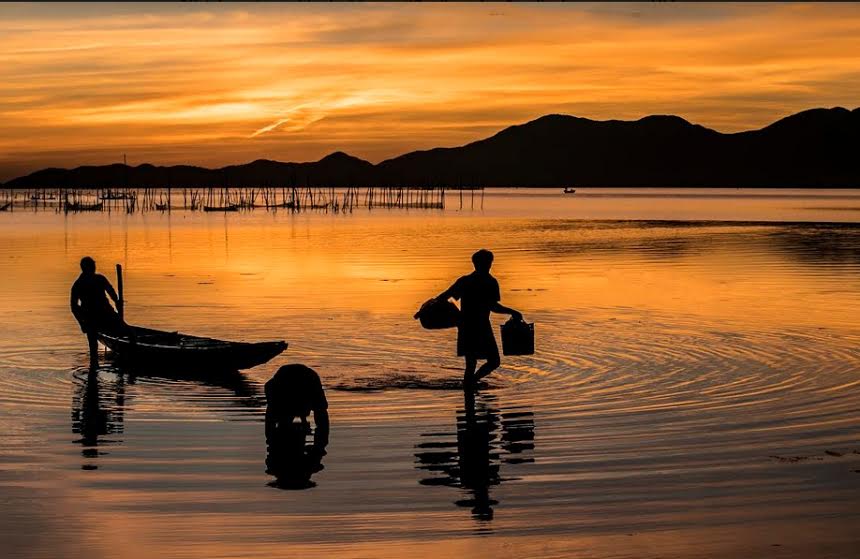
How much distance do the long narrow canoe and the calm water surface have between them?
0.93ft

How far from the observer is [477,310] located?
15.5m

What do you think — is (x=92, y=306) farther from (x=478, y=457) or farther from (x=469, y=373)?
(x=478, y=457)

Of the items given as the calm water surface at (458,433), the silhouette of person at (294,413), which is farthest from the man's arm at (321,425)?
the calm water surface at (458,433)

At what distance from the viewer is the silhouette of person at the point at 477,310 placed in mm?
15234

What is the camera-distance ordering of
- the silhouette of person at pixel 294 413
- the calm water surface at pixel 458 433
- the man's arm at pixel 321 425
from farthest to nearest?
the man's arm at pixel 321 425, the silhouette of person at pixel 294 413, the calm water surface at pixel 458 433

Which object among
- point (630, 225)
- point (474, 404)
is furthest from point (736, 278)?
point (630, 225)

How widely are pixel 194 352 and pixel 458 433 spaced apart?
6.06m

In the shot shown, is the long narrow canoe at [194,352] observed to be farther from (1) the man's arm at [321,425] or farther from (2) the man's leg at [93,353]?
(1) the man's arm at [321,425]

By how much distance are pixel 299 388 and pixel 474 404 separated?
310cm

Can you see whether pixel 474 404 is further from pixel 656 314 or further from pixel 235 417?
pixel 656 314

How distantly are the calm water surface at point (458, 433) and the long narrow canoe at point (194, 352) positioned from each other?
0.93 ft

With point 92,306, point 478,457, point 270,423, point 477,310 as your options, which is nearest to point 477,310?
point 477,310

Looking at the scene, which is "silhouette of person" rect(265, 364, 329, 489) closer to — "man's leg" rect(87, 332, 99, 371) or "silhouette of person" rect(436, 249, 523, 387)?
"silhouette of person" rect(436, 249, 523, 387)

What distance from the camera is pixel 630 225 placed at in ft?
276
